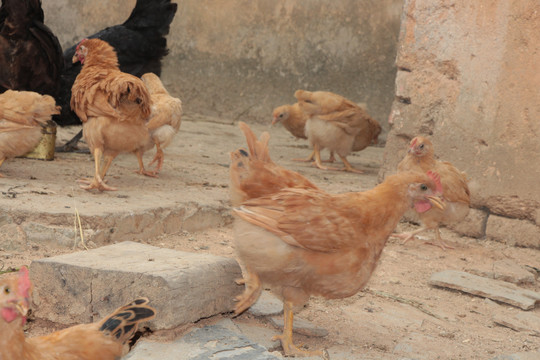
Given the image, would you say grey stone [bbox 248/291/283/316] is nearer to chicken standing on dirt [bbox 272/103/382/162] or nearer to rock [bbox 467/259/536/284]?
rock [bbox 467/259/536/284]

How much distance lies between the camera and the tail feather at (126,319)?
8.49 ft

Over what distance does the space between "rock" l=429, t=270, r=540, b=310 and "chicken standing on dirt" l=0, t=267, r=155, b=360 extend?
2.37 metres

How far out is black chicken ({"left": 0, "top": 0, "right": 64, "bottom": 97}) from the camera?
19.7ft

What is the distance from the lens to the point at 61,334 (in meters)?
2.52

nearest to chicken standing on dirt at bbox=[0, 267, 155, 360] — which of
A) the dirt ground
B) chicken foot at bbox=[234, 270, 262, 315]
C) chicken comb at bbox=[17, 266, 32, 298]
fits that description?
chicken comb at bbox=[17, 266, 32, 298]

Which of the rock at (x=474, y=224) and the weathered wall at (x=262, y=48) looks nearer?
the rock at (x=474, y=224)

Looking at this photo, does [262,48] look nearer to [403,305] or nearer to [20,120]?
[20,120]

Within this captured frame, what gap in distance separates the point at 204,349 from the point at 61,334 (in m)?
0.62

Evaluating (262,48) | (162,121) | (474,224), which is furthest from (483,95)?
(262,48)

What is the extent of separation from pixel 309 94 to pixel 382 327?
4243mm

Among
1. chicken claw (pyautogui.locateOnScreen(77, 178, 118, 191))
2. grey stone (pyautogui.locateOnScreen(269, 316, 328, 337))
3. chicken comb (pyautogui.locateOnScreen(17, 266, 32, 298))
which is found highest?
chicken comb (pyautogui.locateOnScreen(17, 266, 32, 298))

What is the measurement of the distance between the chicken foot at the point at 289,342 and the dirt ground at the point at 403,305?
0.17 m

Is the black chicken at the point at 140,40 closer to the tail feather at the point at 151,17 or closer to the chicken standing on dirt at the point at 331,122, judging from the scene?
the tail feather at the point at 151,17

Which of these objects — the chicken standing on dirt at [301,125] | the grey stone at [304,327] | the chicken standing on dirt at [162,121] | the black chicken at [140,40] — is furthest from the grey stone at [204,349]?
the chicken standing on dirt at [301,125]
